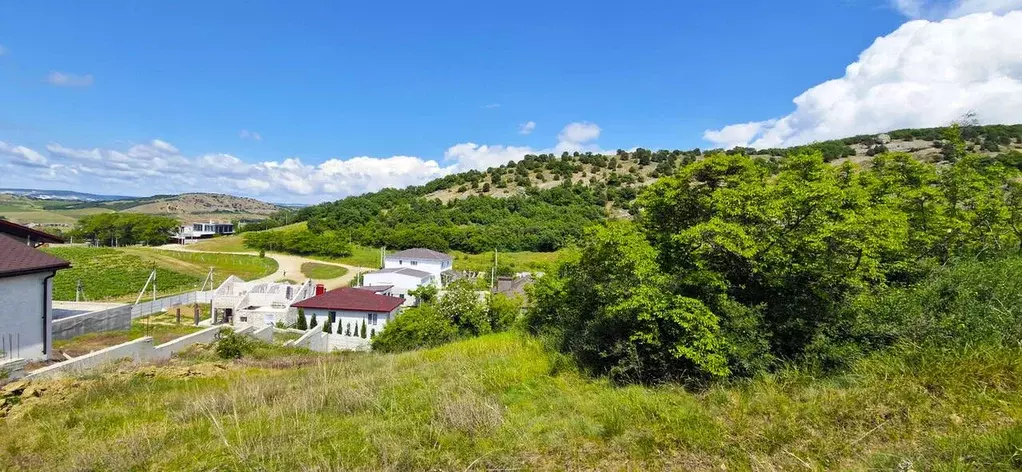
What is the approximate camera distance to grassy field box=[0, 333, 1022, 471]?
3.93 m

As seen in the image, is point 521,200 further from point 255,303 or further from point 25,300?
point 25,300

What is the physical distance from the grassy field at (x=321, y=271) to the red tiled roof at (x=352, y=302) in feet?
85.7

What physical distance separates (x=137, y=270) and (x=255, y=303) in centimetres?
3290

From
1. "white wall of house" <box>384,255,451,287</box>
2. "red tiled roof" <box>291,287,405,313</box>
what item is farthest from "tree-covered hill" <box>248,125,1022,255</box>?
"red tiled roof" <box>291,287,405,313</box>

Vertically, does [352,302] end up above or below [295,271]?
above

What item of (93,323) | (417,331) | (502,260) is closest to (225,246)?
(502,260)

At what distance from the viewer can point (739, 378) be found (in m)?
6.54

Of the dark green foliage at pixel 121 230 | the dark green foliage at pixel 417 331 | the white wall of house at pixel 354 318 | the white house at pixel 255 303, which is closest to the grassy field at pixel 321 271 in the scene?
the white house at pixel 255 303

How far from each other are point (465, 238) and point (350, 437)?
67.9 m

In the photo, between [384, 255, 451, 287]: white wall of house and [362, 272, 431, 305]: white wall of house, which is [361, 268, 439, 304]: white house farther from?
[384, 255, 451, 287]: white wall of house

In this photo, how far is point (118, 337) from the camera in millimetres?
18828

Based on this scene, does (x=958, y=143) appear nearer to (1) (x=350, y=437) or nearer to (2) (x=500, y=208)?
(1) (x=350, y=437)

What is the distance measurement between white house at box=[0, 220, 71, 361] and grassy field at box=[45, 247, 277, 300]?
30.7 metres

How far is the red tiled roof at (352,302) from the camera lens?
2833 cm
